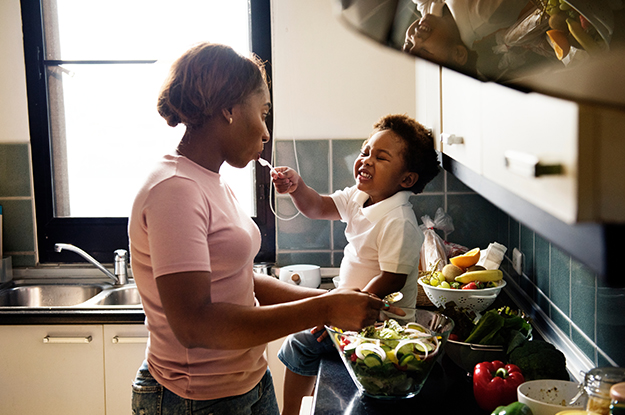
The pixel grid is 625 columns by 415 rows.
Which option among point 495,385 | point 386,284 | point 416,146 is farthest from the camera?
point 416,146

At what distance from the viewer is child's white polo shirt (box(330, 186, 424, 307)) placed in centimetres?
159

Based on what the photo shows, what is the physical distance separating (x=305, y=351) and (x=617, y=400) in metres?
0.97

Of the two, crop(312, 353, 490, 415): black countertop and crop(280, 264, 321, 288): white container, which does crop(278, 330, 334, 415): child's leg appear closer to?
crop(312, 353, 490, 415): black countertop

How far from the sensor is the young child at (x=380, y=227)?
1.60 meters

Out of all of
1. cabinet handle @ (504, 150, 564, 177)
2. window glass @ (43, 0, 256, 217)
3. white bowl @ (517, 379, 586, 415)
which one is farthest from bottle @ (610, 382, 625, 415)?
window glass @ (43, 0, 256, 217)

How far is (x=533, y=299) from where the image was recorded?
190 cm

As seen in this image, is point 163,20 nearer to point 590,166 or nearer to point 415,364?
point 415,364

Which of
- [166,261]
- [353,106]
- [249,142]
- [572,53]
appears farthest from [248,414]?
[353,106]

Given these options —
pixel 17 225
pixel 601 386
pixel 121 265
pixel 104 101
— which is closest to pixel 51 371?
pixel 121 265

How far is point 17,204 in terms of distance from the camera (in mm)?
2488

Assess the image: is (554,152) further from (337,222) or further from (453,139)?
(337,222)

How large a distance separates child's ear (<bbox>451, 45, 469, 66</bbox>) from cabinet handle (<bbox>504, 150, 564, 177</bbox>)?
0.15 m

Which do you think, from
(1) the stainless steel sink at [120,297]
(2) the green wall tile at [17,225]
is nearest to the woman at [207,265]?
(1) the stainless steel sink at [120,297]

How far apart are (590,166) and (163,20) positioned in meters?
2.26
